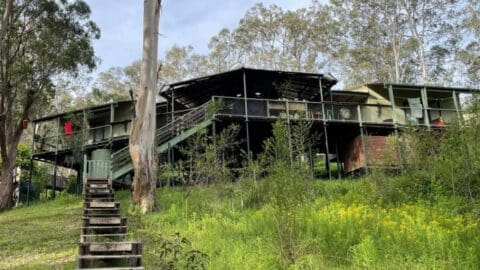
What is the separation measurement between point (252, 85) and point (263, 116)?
3.71 meters

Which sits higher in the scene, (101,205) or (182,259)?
(101,205)

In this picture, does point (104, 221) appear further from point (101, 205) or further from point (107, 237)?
point (101, 205)

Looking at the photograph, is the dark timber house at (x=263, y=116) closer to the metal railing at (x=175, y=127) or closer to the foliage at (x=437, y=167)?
the metal railing at (x=175, y=127)

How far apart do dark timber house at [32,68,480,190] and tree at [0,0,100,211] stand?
163cm

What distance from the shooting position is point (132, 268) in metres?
6.93

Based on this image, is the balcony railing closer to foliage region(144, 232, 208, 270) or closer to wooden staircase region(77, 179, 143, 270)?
wooden staircase region(77, 179, 143, 270)

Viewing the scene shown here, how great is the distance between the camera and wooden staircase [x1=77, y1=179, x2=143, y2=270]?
24.0 feet

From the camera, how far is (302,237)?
7.94 meters

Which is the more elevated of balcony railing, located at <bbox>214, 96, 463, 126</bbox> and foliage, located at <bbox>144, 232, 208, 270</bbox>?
balcony railing, located at <bbox>214, 96, 463, 126</bbox>

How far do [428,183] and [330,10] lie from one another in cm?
2986

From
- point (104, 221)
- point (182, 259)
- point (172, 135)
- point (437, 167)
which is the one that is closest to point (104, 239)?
point (104, 221)

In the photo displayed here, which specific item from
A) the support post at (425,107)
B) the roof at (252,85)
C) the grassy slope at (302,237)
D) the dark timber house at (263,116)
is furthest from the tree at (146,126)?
the support post at (425,107)

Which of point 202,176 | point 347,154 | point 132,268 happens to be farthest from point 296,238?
point 347,154

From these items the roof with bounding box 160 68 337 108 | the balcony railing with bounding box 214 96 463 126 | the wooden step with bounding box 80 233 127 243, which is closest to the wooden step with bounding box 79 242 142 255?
the wooden step with bounding box 80 233 127 243
